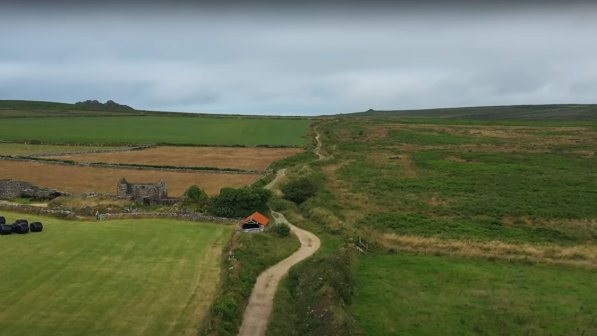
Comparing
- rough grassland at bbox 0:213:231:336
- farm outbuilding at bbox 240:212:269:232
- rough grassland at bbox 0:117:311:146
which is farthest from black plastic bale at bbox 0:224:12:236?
rough grassland at bbox 0:117:311:146

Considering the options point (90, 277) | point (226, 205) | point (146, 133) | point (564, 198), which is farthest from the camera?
point (146, 133)

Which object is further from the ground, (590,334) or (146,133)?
(146,133)

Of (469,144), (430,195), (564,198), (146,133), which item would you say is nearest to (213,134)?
(146,133)

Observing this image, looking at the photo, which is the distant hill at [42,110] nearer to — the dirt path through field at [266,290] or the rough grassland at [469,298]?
the dirt path through field at [266,290]

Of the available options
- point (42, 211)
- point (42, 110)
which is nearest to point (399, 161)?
point (42, 211)

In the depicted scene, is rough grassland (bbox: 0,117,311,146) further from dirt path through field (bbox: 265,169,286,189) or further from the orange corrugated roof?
the orange corrugated roof

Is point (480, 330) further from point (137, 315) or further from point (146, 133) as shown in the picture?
point (146, 133)
